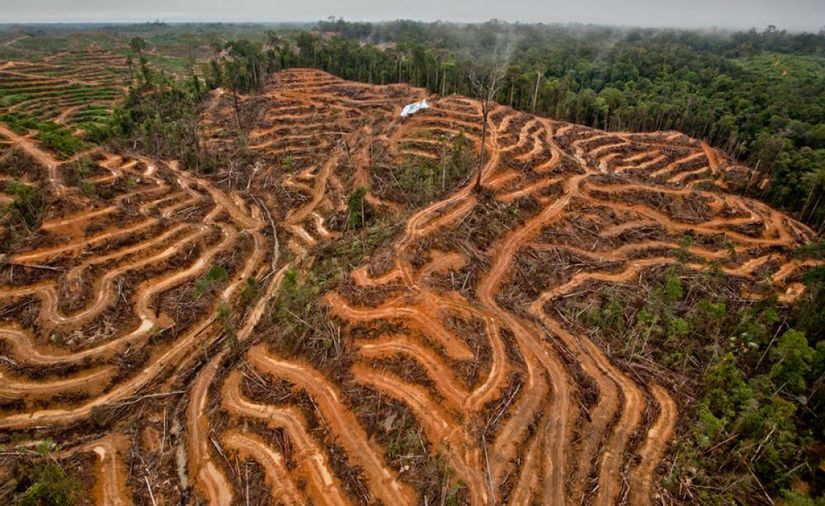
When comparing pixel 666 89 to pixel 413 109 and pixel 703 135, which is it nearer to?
pixel 703 135

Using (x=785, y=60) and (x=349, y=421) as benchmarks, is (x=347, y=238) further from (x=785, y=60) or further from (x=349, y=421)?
(x=785, y=60)

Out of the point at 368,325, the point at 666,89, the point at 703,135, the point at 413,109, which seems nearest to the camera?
the point at 368,325

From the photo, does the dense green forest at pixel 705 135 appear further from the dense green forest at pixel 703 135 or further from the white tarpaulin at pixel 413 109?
the white tarpaulin at pixel 413 109

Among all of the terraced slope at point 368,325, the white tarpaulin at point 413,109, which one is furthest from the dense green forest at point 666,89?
the terraced slope at point 368,325

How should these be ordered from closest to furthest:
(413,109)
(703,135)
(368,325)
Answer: (368,325)
(413,109)
(703,135)

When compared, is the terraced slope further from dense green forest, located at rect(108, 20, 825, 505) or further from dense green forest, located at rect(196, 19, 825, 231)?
dense green forest, located at rect(196, 19, 825, 231)

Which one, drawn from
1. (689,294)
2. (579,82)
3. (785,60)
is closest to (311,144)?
(689,294)

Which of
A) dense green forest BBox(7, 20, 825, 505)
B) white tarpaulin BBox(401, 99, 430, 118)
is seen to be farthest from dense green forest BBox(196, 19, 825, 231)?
white tarpaulin BBox(401, 99, 430, 118)

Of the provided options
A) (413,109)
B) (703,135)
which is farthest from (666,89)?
(413,109)

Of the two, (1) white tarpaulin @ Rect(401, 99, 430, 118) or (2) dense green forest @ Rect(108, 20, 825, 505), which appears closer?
(2) dense green forest @ Rect(108, 20, 825, 505)

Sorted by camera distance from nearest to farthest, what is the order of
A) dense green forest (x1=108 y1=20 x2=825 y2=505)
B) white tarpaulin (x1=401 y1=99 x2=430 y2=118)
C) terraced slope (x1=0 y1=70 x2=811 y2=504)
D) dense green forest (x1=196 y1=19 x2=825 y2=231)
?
A: terraced slope (x1=0 y1=70 x2=811 y2=504) → dense green forest (x1=108 y1=20 x2=825 y2=505) → dense green forest (x1=196 y1=19 x2=825 y2=231) → white tarpaulin (x1=401 y1=99 x2=430 y2=118)
